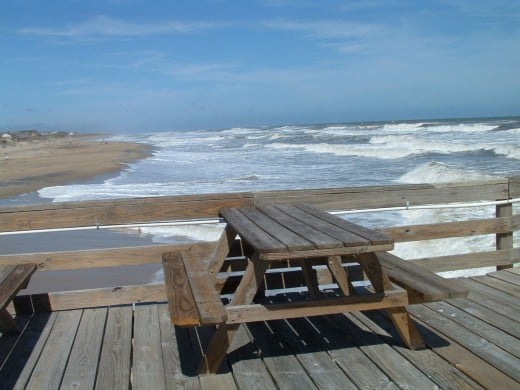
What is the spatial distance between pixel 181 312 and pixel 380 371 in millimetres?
1089

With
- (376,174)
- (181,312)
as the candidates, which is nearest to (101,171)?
(376,174)

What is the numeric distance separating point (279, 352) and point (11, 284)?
5.23 feet

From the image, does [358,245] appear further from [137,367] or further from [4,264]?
[4,264]

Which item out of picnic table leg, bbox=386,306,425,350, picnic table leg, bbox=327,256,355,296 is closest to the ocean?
picnic table leg, bbox=327,256,355,296

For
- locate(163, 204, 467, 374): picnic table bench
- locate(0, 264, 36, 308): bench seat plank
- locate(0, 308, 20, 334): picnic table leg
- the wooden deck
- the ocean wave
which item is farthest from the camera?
the ocean wave

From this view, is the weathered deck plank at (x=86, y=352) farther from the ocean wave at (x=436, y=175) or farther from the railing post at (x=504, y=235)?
the ocean wave at (x=436, y=175)

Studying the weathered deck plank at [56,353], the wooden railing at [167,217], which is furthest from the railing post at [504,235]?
the weathered deck plank at [56,353]

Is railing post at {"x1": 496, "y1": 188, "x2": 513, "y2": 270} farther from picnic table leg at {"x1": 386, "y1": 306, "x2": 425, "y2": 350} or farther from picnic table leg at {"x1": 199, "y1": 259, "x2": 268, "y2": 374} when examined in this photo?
picnic table leg at {"x1": 199, "y1": 259, "x2": 268, "y2": 374}

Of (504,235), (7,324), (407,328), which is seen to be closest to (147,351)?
(7,324)

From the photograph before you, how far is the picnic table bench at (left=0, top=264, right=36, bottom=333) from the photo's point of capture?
3066mm

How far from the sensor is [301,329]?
11.4ft

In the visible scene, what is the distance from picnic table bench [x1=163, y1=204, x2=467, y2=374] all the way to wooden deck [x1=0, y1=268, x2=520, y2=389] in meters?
0.20

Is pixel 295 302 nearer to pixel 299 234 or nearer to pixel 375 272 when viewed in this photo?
pixel 299 234

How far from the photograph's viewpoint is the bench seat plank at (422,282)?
2.85 metres
